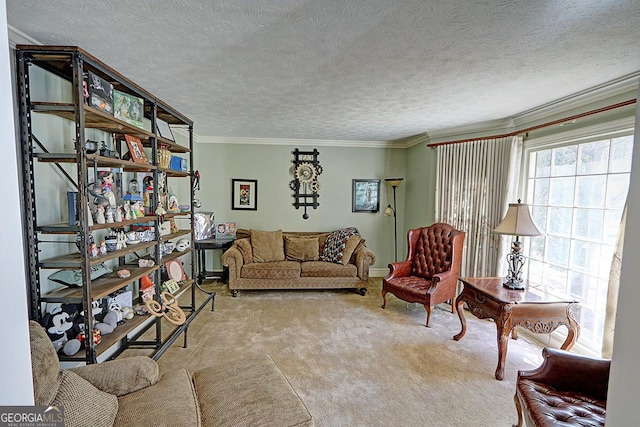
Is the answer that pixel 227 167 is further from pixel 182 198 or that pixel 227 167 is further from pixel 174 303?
pixel 174 303

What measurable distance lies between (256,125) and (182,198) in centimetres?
150

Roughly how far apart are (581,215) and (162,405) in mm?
3409

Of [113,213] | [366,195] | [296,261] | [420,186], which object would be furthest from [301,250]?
[113,213]

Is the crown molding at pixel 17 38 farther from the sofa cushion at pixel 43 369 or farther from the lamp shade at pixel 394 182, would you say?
the lamp shade at pixel 394 182

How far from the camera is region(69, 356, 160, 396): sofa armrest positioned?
1.45 meters

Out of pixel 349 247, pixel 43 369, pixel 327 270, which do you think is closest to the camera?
pixel 43 369

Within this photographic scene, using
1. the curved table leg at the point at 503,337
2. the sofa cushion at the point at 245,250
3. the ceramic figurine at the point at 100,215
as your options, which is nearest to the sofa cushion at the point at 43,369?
the ceramic figurine at the point at 100,215

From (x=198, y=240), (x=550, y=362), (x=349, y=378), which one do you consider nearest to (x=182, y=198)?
(x=198, y=240)

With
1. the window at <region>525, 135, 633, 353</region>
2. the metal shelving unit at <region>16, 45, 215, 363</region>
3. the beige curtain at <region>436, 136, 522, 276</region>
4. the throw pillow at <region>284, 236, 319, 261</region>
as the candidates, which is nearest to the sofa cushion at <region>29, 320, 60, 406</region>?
the metal shelving unit at <region>16, 45, 215, 363</region>

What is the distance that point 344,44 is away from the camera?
1.73m

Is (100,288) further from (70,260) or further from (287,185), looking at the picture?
(287,185)

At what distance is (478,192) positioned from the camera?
3629 mm

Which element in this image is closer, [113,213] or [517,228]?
[113,213]

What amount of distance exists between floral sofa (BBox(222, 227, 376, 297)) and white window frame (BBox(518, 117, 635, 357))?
81.7 inches
